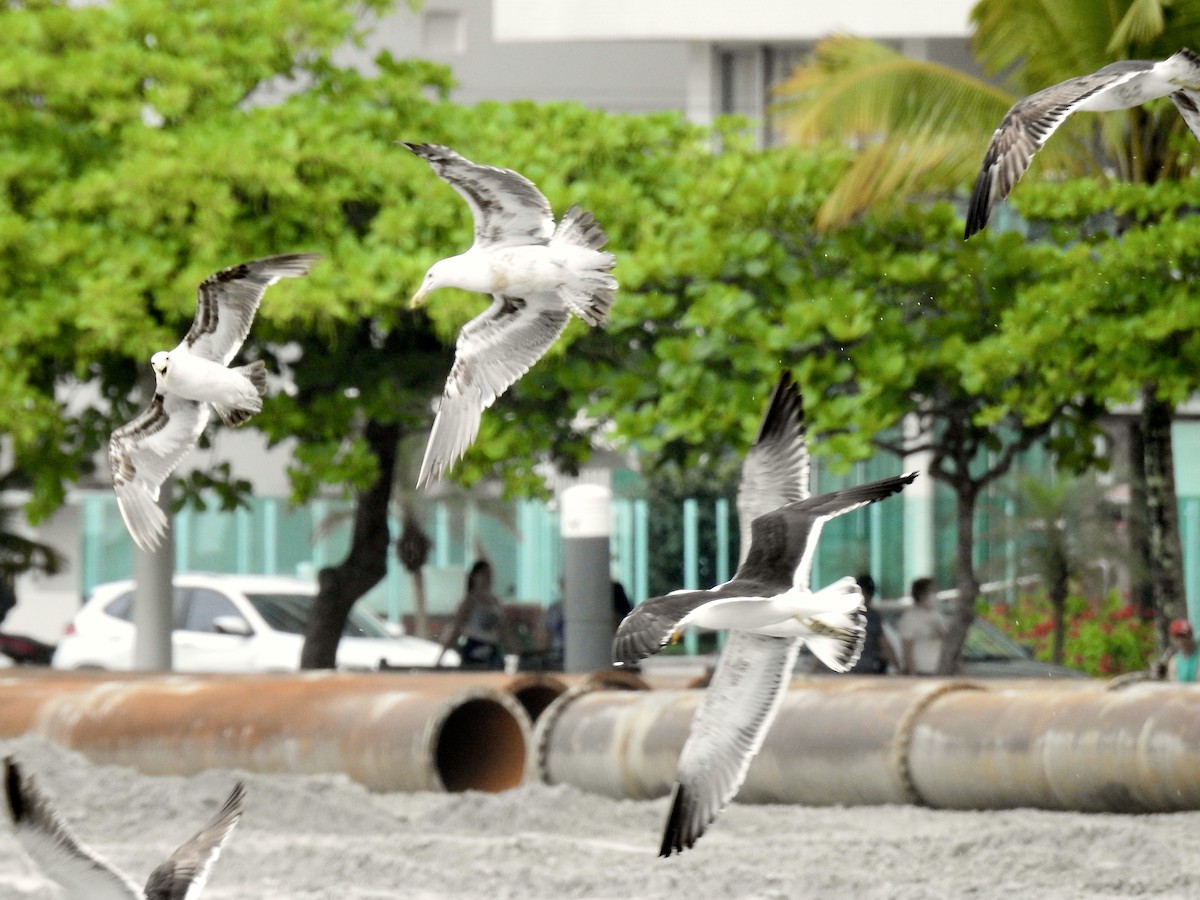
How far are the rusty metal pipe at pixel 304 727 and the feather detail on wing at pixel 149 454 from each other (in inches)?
182

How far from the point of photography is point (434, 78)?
17.2 m

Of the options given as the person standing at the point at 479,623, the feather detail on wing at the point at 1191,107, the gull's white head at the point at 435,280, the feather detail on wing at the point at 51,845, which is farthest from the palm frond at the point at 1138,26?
the feather detail on wing at the point at 51,845

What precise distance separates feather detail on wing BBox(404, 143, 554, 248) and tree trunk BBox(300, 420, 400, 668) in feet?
37.7

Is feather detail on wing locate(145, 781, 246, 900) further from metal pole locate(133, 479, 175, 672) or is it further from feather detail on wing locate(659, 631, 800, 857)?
metal pole locate(133, 479, 175, 672)

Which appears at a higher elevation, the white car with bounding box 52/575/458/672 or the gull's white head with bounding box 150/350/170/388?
the gull's white head with bounding box 150/350/170/388

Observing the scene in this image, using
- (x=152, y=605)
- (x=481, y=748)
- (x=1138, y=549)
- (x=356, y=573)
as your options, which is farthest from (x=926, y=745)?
(x=1138, y=549)

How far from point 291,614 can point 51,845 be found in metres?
15.1

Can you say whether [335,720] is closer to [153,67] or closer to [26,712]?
[26,712]

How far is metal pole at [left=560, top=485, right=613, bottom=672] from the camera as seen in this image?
14.6 metres

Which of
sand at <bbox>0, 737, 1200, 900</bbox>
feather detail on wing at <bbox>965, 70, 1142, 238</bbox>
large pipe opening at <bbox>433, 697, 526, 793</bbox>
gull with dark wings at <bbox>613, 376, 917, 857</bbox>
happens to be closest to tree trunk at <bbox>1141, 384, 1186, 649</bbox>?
sand at <bbox>0, 737, 1200, 900</bbox>

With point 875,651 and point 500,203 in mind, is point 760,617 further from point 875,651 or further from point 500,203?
point 875,651

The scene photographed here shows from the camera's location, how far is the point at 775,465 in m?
5.93

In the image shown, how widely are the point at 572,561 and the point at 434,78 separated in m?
4.78

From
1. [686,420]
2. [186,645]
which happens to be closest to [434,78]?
[686,420]
